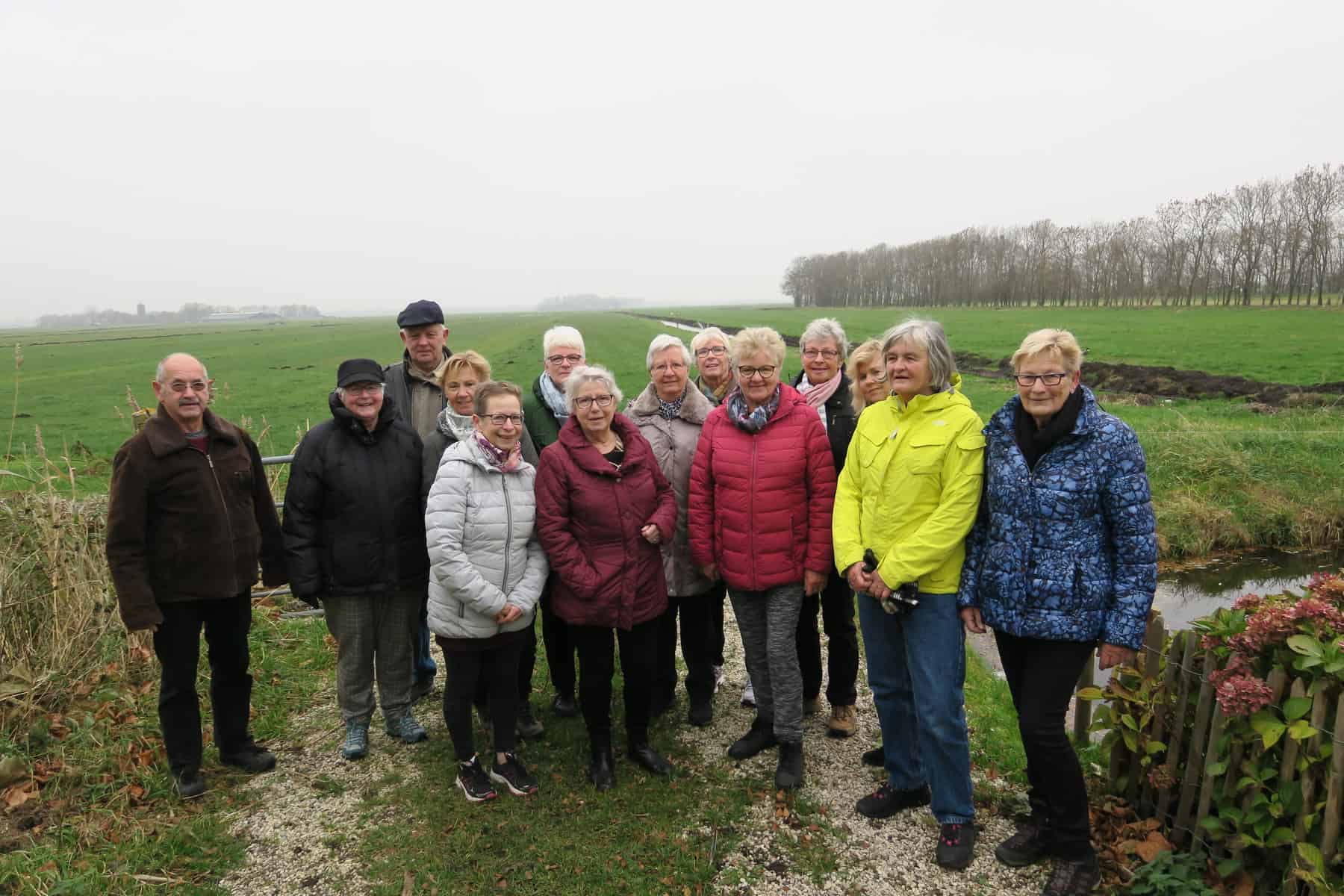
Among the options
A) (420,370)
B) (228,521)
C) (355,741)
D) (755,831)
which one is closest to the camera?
(755,831)

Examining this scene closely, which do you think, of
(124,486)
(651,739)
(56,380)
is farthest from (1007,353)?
(56,380)

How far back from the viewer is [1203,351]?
28.2 m

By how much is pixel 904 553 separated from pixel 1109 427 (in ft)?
3.50

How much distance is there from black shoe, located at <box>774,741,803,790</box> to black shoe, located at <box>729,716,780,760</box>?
0.84ft

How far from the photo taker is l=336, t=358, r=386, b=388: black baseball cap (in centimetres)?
439

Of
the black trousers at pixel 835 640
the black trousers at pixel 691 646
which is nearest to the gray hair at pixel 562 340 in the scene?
the black trousers at pixel 691 646

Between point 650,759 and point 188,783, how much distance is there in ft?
9.38

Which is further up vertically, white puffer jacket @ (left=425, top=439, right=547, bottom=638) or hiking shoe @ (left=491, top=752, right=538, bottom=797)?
white puffer jacket @ (left=425, top=439, right=547, bottom=638)

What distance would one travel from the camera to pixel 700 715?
5.20 meters

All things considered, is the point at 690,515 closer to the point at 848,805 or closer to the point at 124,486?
the point at 848,805

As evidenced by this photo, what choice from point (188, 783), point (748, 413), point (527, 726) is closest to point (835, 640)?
point (748, 413)

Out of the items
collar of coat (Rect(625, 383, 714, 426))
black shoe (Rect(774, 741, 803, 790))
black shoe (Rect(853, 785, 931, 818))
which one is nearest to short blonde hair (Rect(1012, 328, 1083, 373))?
collar of coat (Rect(625, 383, 714, 426))

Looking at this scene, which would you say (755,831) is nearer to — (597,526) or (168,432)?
(597,526)

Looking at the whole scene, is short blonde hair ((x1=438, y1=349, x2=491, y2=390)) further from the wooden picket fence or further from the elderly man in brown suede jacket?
the wooden picket fence
